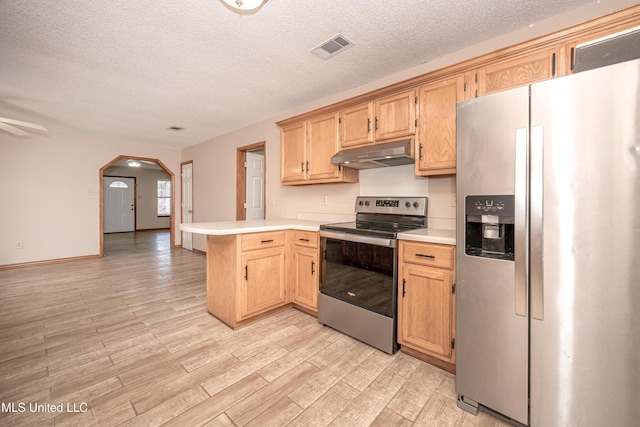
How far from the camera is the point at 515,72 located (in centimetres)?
180

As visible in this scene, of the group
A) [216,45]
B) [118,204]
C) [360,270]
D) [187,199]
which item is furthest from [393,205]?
[118,204]

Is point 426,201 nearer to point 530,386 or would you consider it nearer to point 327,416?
point 530,386

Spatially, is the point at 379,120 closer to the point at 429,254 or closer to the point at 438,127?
the point at 438,127

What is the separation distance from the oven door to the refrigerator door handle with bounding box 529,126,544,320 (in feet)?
2.84

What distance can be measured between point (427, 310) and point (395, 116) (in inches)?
64.0

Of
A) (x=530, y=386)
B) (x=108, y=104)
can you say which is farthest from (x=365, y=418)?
(x=108, y=104)

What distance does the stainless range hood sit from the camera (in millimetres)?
2199

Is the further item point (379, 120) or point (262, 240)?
point (262, 240)

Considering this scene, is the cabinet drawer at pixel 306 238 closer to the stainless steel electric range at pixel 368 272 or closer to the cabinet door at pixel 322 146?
the stainless steel electric range at pixel 368 272

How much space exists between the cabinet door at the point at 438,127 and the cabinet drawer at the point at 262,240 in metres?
1.48

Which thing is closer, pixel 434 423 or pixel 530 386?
pixel 530 386

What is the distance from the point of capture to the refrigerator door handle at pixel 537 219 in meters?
1.28

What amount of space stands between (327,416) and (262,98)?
3.34m

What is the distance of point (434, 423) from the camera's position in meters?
1.44
